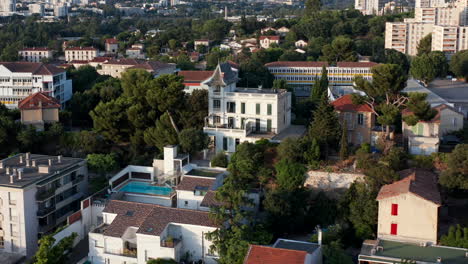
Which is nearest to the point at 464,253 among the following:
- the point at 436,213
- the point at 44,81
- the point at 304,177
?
the point at 436,213

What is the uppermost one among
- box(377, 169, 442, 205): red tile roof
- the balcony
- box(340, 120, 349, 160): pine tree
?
box(340, 120, 349, 160): pine tree

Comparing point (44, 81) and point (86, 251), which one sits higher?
point (44, 81)

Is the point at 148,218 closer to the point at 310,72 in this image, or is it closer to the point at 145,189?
the point at 145,189

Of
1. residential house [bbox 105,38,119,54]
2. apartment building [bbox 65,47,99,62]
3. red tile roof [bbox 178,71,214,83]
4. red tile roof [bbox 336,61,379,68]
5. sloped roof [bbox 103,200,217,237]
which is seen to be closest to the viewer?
sloped roof [bbox 103,200,217,237]

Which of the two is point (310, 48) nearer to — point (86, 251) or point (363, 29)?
point (363, 29)

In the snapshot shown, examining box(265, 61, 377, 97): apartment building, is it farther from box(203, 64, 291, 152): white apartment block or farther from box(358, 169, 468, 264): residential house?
box(358, 169, 468, 264): residential house

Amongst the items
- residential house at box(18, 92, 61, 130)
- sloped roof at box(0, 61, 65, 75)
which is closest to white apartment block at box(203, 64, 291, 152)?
residential house at box(18, 92, 61, 130)
